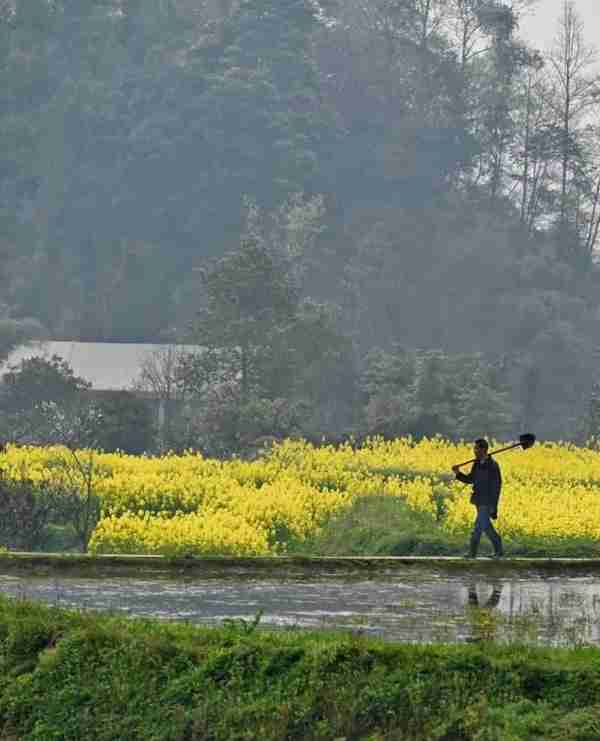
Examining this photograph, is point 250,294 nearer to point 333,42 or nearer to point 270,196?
point 270,196

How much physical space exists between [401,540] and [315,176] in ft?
184

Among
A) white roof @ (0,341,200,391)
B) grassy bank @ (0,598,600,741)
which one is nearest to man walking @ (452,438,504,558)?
grassy bank @ (0,598,600,741)

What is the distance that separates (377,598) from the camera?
49.6 ft

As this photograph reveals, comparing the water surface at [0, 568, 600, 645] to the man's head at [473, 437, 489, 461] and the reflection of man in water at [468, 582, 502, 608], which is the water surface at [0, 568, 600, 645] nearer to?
the reflection of man in water at [468, 582, 502, 608]

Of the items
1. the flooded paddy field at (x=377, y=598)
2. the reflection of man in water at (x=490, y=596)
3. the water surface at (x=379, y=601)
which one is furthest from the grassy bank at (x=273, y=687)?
the reflection of man in water at (x=490, y=596)

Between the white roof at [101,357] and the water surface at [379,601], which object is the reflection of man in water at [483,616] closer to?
the water surface at [379,601]

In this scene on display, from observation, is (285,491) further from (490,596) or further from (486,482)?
(490,596)

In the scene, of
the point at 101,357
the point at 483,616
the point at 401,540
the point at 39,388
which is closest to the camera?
the point at 483,616

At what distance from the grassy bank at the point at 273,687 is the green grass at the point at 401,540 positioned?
37.7 feet

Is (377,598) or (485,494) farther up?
(485,494)

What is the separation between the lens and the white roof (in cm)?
6175

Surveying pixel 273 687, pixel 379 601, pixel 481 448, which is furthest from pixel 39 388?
pixel 273 687

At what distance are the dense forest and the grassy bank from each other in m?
52.9

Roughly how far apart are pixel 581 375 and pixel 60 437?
96.6 ft
